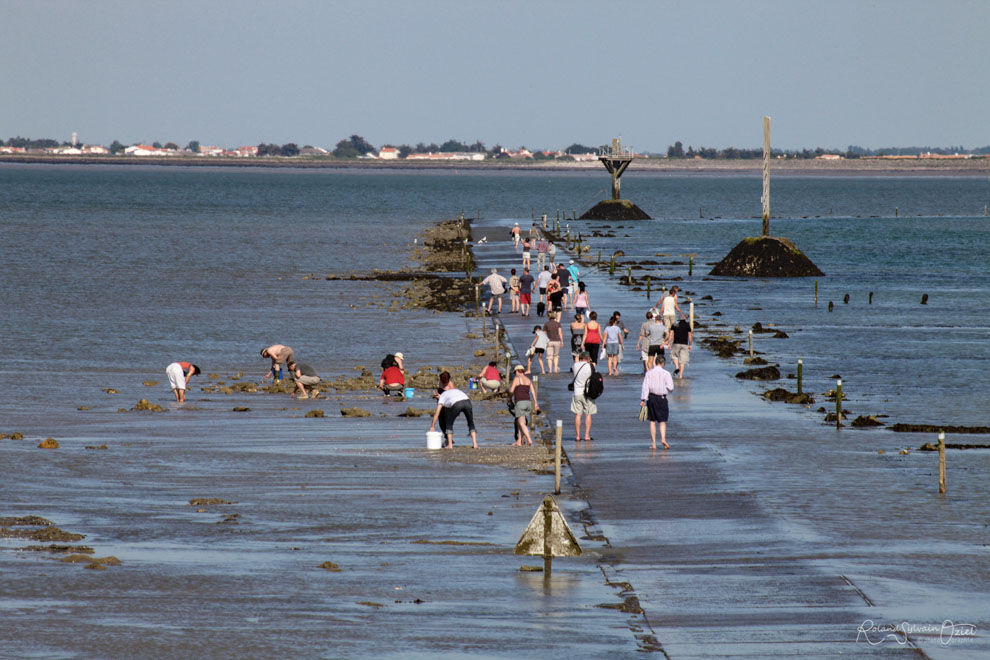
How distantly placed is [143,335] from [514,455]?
23.5m

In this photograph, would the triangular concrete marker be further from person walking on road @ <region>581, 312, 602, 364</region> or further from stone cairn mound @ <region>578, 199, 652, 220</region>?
stone cairn mound @ <region>578, 199, 652, 220</region>

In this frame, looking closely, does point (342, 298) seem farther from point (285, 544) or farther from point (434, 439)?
point (285, 544)

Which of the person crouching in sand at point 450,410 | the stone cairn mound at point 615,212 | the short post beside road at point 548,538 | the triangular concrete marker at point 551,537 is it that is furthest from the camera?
the stone cairn mound at point 615,212

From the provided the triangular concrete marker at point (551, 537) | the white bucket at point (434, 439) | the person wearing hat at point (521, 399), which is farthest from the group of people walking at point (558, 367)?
the triangular concrete marker at point (551, 537)

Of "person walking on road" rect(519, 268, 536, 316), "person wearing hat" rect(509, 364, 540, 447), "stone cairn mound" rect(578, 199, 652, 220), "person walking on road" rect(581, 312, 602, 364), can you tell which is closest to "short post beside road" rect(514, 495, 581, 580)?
"person wearing hat" rect(509, 364, 540, 447)

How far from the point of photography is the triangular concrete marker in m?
14.7

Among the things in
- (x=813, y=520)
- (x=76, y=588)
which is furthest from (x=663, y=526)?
(x=76, y=588)

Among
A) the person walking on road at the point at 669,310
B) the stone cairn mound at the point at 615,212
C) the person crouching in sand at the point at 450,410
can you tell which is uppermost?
the stone cairn mound at the point at 615,212

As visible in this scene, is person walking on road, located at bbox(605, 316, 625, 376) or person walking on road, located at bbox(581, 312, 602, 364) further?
person walking on road, located at bbox(581, 312, 602, 364)

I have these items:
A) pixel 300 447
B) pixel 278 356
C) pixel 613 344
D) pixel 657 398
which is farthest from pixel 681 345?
pixel 300 447

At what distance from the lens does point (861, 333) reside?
4422 centimetres

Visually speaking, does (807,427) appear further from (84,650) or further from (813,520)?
(84,650)

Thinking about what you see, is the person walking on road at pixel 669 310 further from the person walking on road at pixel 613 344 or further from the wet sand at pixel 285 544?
the wet sand at pixel 285 544

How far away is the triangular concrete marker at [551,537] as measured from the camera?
14.7 metres
